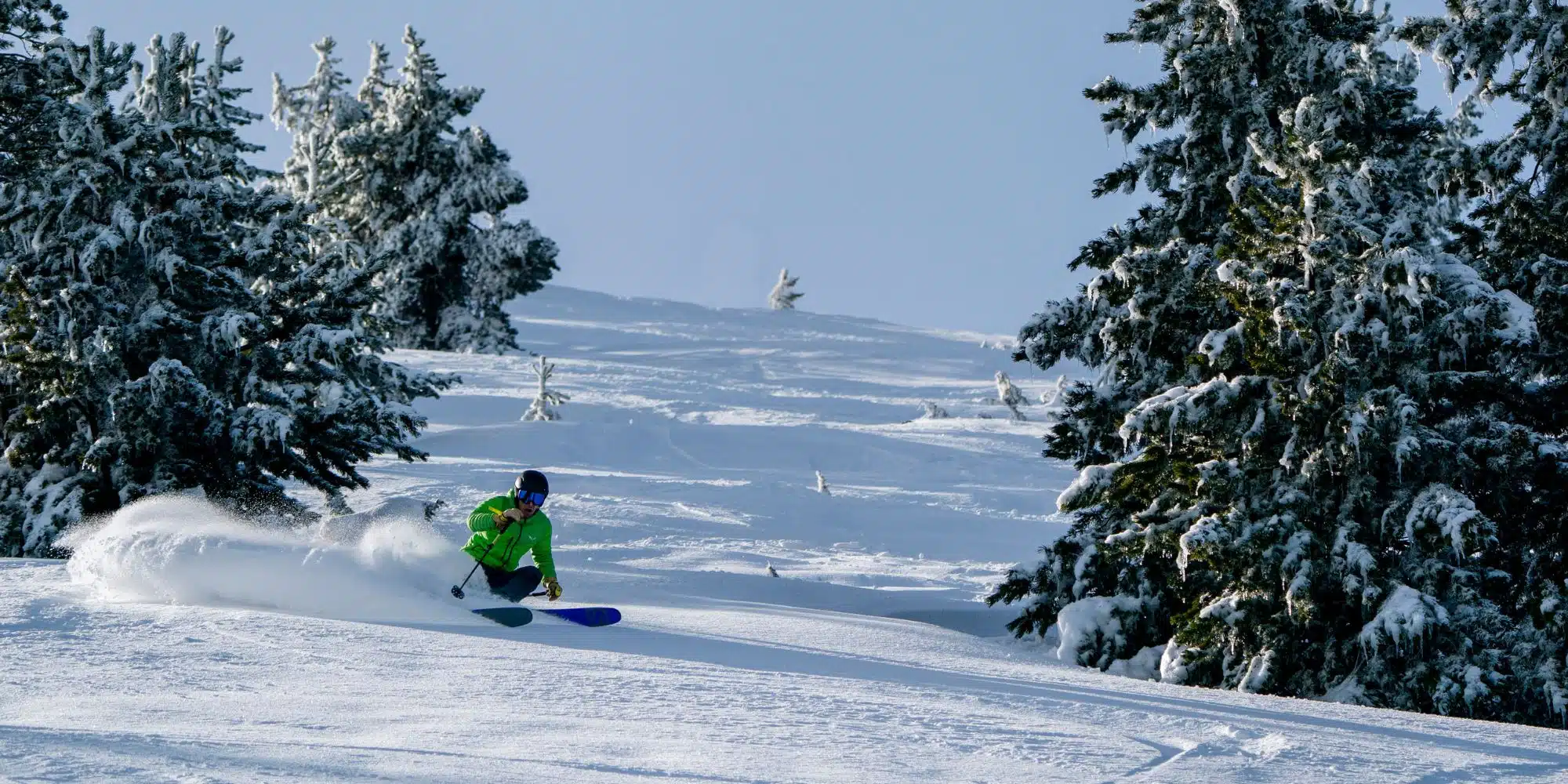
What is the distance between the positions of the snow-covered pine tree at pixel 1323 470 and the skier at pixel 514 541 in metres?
5.23

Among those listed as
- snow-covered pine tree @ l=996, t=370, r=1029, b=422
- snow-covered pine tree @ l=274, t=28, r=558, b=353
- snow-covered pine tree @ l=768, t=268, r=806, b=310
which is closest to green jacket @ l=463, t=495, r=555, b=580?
snow-covered pine tree @ l=996, t=370, r=1029, b=422

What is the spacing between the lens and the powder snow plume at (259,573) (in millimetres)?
11258

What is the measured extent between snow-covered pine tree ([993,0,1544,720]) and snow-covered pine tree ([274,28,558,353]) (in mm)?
33955

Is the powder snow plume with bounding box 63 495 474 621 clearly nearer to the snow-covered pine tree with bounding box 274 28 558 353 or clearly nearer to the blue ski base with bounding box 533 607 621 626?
the blue ski base with bounding box 533 607 621 626

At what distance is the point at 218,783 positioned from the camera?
18.3ft

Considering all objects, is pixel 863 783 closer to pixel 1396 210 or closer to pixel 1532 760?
pixel 1532 760

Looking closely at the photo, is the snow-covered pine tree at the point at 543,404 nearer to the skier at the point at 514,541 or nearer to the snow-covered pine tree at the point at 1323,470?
the snow-covered pine tree at the point at 1323,470

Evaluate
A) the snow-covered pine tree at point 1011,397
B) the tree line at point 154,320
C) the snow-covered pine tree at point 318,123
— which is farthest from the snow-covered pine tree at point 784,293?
the tree line at point 154,320

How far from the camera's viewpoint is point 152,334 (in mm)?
16625

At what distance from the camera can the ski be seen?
1128 centimetres

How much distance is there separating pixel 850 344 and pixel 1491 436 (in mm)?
42079

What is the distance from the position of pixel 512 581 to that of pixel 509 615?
100cm

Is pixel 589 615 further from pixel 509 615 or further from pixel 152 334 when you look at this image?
pixel 152 334

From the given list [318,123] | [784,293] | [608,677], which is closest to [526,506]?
[608,677]
